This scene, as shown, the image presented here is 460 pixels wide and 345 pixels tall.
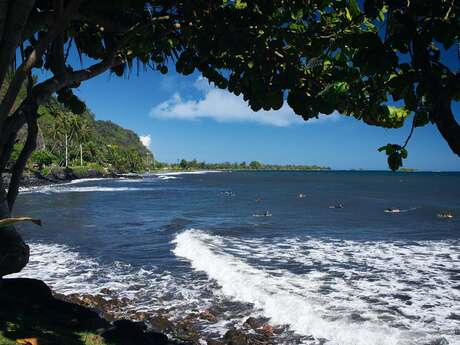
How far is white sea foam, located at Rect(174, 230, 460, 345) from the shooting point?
9312 mm

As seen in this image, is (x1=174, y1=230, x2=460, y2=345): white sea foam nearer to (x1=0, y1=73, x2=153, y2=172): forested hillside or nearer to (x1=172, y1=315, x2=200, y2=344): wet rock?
(x1=172, y1=315, x2=200, y2=344): wet rock

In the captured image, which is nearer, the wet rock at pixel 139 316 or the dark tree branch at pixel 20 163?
the dark tree branch at pixel 20 163

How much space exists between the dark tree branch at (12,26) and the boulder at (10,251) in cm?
189

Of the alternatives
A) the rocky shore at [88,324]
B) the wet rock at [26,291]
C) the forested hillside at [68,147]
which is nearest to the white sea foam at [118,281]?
the rocky shore at [88,324]

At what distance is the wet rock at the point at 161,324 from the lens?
29.8ft

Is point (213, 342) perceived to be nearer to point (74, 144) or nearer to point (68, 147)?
point (74, 144)

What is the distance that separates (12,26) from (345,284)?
11774 mm

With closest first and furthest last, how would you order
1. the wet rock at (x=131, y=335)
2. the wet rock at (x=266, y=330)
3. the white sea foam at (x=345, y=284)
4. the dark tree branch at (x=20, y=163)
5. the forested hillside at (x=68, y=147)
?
the dark tree branch at (x=20, y=163) < the wet rock at (x=131, y=335) < the wet rock at (x=266, y=330) < the white sea foam at (x=345, y=284) < the forested hillside at (x=68, y=147)

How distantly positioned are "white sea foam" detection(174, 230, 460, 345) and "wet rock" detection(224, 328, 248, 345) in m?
1.21

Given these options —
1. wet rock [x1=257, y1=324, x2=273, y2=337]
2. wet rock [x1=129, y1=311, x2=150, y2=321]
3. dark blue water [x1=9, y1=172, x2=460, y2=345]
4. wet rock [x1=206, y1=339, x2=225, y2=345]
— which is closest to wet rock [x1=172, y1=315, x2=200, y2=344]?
wet rock [x1=206, y1=339, x2=225, y2=345]

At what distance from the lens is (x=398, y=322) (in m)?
9.66

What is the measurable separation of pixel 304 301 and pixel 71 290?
6.59m

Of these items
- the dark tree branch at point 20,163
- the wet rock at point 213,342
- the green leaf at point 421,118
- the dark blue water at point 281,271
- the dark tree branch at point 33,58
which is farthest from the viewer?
the dark blue water at point 281,271

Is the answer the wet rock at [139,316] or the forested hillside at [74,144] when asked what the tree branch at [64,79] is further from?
the forested hillside at [74,144]
